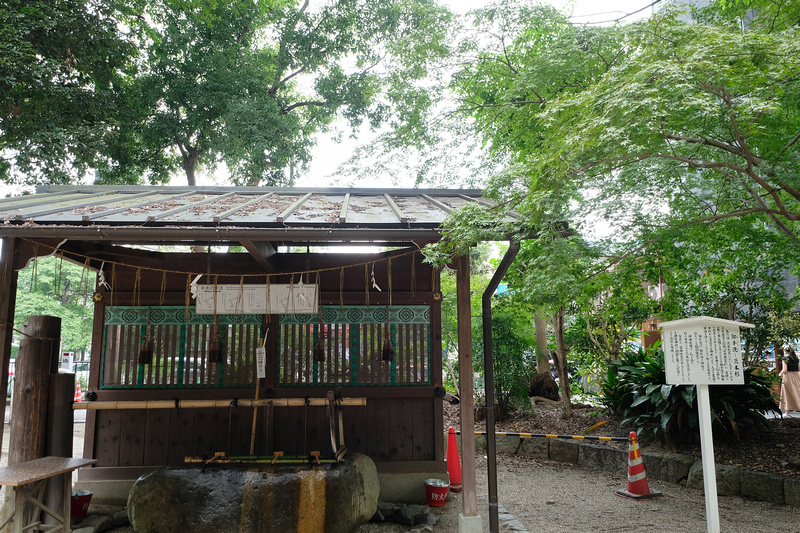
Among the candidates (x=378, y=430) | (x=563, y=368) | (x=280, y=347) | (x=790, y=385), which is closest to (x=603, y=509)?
(x=378, y=430)

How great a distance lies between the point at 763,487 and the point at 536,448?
367 centimetres

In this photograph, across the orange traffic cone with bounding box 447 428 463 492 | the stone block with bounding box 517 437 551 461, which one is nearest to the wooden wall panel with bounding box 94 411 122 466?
the orange traffic cone with bounding box 447 428 463 492

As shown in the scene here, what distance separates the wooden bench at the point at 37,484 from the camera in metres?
4.45

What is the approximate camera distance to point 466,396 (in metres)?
5.35

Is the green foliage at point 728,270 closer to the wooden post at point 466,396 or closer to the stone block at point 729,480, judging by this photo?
the stone block at point 729,480

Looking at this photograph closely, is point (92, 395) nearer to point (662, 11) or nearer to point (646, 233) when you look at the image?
point (646, 233)

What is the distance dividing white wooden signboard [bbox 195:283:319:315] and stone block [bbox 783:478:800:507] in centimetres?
643

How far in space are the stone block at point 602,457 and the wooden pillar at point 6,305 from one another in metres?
8.40

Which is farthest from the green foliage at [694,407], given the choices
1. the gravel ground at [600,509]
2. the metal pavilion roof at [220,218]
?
the metal pavilion roof at [220,218]

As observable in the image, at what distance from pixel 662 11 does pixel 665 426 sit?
235 inches

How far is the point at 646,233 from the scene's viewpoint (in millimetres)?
6281

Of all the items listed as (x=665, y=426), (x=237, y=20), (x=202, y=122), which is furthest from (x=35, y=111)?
(x=665, y=426)

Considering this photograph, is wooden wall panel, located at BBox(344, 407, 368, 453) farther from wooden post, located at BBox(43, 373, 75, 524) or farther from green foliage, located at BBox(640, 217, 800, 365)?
green foliage, located at BBox(640, 217, 800, 365)

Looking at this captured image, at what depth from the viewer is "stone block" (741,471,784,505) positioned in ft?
21.8
